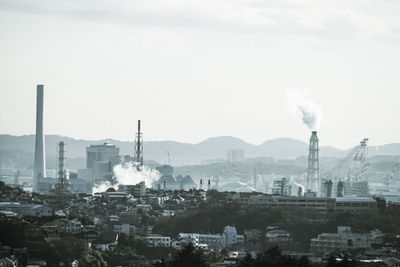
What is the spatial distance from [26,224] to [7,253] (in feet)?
29.9

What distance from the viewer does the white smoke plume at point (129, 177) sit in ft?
411

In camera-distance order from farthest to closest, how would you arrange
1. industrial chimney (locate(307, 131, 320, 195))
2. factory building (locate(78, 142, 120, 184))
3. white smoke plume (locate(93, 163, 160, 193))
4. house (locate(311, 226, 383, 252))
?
factory building (locate(78, 142, 120, 184)) < white smoke plume (locate(93, 163, 160, 193)) < industrial chimney (locate(307, 131, 320, 195)) < house (locate(311, 226, 383, 252))

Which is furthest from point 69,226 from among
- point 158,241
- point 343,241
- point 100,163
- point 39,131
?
point 100,163

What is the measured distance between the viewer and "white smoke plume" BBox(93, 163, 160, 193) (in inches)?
4938

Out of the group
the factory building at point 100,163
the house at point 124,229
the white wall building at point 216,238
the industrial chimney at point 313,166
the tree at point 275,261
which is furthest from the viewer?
the factory building at point 100,163

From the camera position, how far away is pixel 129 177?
12900 centimetres

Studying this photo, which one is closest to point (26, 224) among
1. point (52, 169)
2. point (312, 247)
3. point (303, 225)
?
point (312, 247)

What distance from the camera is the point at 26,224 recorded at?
58.7 metres

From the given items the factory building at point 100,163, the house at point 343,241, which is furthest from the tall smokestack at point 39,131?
the house at point 343,241

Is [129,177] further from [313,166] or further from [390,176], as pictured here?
[390,176]

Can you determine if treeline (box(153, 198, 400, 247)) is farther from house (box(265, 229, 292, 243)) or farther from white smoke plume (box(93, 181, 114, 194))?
white smoke plume (box(93, 181, 114, 194))

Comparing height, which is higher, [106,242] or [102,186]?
[102,186]

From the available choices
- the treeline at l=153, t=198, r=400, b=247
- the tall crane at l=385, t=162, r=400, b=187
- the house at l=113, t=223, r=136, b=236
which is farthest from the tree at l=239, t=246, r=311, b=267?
the tall crane at l=385, t=162, r=400, b=187

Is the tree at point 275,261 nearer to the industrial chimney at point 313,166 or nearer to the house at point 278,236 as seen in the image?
the house at point 278,236
